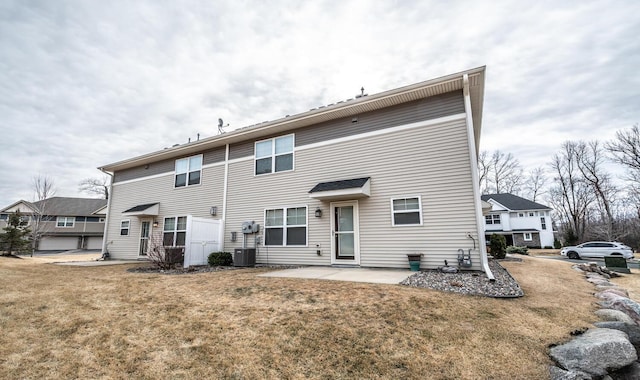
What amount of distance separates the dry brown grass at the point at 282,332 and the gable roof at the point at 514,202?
29242mm

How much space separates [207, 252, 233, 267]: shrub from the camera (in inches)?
404

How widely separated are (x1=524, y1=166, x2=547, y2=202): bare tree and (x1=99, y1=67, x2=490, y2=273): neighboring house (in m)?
33.4

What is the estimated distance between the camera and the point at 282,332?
3873 millimetres

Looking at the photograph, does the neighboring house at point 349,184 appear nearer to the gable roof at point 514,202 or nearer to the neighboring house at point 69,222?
the gable roof at point 514,202

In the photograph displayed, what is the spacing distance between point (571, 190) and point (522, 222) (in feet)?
29.7

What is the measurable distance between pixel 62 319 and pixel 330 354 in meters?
4.12

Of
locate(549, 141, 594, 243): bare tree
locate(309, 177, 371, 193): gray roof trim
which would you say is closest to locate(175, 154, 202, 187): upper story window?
locate(309, 177, 371, 193): gray roof trim

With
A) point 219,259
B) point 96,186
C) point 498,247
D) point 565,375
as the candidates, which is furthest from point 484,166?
point 96,186

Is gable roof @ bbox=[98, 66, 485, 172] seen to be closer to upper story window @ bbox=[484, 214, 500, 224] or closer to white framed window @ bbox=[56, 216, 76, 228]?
upper story window @ bbox=[484, 214, 500, 224]

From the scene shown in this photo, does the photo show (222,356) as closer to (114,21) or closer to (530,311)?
(530,311)

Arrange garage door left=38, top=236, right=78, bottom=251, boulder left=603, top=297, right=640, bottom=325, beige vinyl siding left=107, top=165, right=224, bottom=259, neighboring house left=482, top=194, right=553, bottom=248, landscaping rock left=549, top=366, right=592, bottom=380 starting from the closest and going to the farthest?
landscaping rock left=549, top=366, right=592, bottom=380, boulder left=603, top=297, right=640, bottom=325, beige vinyl siding left=107, top=165, right=224, bottom=259, neighboring house left=482, top=194, right=553, bottom=248, garage door left=38, top=236, right=78, bottom=251

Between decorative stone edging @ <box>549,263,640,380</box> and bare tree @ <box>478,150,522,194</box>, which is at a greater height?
bare tree @ <box>478,150,522,194</box>

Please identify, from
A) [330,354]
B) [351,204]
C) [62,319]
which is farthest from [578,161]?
[62,319]

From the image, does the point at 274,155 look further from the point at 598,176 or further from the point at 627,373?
the point at 598,176
